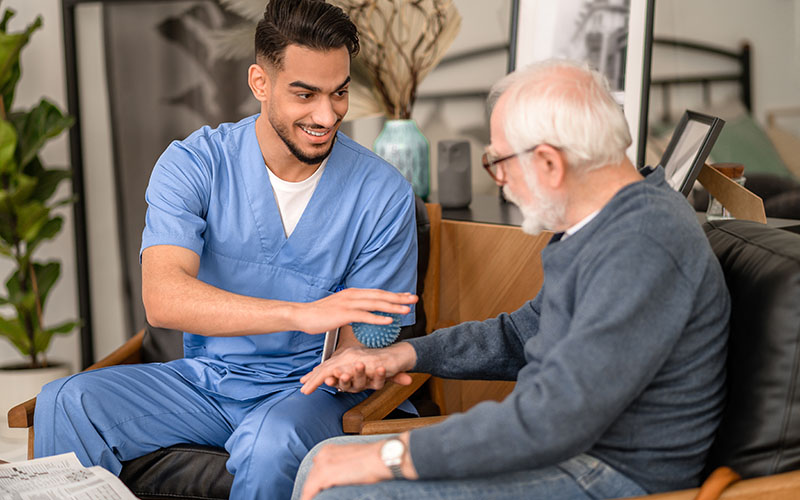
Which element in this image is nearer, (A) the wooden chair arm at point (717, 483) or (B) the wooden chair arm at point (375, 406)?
(A) the wooden chair arm at point (717, 483)

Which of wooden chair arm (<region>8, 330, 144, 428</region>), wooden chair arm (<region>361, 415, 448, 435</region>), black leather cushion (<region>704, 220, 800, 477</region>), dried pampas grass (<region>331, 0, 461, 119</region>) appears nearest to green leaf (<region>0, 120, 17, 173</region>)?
wooden chair arm (<region>8, 330, 144, 428</region>)

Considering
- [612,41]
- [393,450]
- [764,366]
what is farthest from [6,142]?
[764,366]

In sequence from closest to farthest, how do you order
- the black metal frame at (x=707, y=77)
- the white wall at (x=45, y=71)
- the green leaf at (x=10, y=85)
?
the black metal frame at (x=707, y=77), the green leaf at (x=10, y=85), the white wall at (x=45, y=71)

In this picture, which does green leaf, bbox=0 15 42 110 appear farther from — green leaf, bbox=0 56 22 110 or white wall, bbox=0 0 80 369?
white wall, bbox=0 0 80 369

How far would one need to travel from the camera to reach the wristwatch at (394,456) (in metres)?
1.15

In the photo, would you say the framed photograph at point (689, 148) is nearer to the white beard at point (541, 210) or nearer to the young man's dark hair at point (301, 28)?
the white beard at point (541, 210)

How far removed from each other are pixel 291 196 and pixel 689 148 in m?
0.92

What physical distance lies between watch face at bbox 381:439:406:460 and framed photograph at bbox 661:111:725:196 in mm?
905

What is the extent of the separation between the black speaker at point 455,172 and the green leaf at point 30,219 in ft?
5.19

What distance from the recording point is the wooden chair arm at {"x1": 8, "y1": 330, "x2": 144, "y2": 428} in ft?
5.48

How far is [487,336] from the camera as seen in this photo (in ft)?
5.16

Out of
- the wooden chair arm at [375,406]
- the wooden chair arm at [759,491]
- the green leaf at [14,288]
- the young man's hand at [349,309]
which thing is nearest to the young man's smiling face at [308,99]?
the young man's hand at [349,309]

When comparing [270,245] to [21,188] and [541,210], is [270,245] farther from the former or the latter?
[21,188]

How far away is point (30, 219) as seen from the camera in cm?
310
